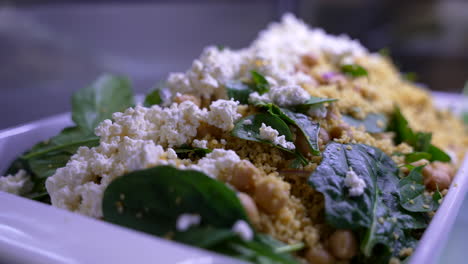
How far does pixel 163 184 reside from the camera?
2.17ft

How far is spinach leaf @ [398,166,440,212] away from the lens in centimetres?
83

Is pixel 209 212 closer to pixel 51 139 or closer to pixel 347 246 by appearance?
pixel 347 246

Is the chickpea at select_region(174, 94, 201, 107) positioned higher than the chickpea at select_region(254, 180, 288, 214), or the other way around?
the chickpea at select_region(174, 94, 201, 107)

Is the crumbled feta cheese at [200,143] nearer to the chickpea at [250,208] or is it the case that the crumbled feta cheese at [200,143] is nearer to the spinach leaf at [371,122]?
the chickpea at [250,208]

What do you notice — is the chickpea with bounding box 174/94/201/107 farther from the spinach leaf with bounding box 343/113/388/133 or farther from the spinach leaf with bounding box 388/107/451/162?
the spinach leaf with bounding box 388/107/451/162

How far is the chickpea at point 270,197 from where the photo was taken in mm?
669

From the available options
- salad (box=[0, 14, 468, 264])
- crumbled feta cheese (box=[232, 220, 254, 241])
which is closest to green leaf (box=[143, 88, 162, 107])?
salad (box=[0, 14, 468, 264])

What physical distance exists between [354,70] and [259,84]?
0.47 meters

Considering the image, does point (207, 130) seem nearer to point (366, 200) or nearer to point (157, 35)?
point (366, 200)

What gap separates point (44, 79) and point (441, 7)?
2.46 metres

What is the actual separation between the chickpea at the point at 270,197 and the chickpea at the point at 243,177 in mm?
22

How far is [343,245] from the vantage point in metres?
0.67

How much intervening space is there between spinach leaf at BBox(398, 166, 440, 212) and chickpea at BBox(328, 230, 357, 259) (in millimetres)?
199

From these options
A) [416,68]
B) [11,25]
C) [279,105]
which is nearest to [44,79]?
[11,25]
